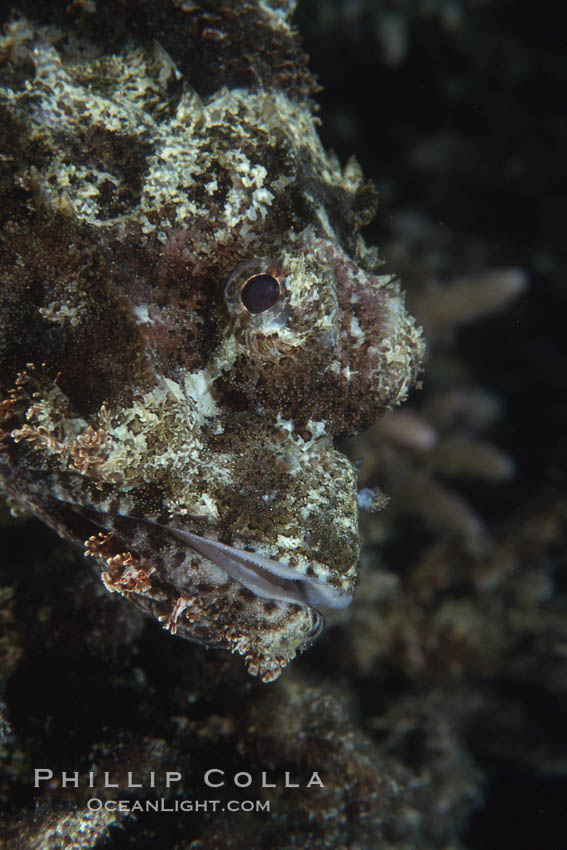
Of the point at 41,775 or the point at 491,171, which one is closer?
the point at 41,775

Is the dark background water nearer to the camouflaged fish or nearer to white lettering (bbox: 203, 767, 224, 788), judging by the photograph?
white lettering (bbox: 203, 767, 224, 788)

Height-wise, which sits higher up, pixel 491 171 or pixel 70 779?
pixel 491 171

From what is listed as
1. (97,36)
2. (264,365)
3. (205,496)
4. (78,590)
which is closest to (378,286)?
(264,365)

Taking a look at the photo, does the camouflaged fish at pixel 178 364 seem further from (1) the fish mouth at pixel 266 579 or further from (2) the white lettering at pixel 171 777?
(2) the white lettering at pixel 171 777

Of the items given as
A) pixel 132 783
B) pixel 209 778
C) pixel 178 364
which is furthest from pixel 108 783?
pixel 178 364

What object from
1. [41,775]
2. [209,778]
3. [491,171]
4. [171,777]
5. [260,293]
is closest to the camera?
[260,293]

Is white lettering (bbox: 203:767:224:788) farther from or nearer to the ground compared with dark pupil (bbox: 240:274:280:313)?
nearer to the ground

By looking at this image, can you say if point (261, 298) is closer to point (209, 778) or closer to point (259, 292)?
point (259, 292)

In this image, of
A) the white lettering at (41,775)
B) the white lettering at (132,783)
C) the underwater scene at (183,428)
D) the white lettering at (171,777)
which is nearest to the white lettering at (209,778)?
the underwater scene at (183,428)

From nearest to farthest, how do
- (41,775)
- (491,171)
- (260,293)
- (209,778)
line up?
→ (260,293)
(41,775)
(209,778)
(491,171)

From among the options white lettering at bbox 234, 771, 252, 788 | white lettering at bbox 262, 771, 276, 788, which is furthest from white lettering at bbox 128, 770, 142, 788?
white lettering at bbox 262, 771, 276, 788
